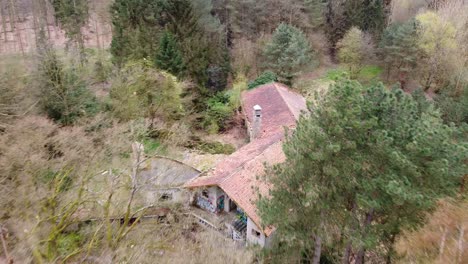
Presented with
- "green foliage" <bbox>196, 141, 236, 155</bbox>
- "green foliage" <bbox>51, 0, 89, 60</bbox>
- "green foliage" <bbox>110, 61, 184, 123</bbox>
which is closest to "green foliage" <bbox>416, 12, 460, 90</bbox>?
"green foliage" <bbox>196, 141, 236, 155</bbox>

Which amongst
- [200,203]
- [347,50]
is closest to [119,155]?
[200,203]

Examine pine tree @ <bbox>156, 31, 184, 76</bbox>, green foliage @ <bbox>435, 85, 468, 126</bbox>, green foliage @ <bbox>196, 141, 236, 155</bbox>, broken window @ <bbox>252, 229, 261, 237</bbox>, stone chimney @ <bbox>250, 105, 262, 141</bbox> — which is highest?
pine tree @ <bbox>156, 31, 184, 76</bbox>

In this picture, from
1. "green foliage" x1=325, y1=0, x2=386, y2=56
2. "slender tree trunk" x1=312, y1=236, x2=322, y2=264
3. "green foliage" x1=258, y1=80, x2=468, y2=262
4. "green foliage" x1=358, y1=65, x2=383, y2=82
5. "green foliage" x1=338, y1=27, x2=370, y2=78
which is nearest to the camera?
"green foliage" x1=258, y1=80, x2=468, y2=262

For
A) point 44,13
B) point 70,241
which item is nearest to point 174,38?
point 70,241

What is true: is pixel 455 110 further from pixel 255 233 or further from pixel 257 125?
pixel 255 233

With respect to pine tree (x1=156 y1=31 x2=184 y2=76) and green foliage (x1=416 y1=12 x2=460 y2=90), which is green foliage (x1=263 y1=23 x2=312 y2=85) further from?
green foliage (x1=416 y1=12 x2=460 y2=90)

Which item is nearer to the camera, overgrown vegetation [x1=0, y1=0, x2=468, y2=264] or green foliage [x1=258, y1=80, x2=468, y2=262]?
green foliage [x1=258, y1=80, x2=468, y2=262]

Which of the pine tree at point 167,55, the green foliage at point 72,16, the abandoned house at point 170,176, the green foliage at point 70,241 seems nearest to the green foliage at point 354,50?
the pine tree at point 167,55

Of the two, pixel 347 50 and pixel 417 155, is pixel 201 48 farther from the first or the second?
pixel 417 155
